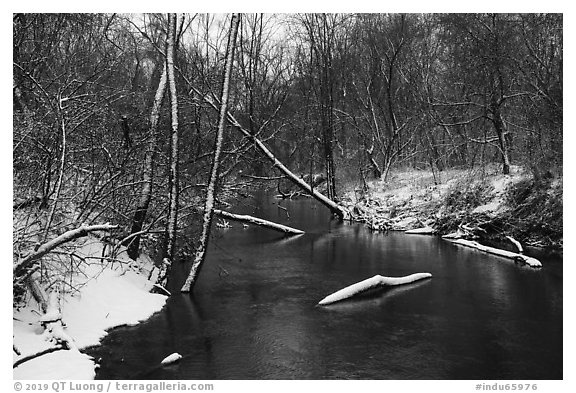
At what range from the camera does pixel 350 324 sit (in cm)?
910

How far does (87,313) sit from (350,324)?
4819mm

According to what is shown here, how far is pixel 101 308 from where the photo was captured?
9.46 m

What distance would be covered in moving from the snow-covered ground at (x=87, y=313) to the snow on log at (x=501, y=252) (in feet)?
30.3

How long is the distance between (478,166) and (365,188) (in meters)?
5.73

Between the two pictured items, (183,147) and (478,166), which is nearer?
(183,147)

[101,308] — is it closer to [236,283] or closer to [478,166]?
[236,283]

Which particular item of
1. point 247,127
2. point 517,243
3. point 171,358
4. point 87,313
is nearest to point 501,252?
point 517,243

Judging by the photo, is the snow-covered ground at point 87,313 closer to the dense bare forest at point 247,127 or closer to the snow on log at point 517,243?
the dense bare forest at point 247,127

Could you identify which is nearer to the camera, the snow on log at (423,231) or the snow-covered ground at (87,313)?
the snow-covered ground at (87,313)

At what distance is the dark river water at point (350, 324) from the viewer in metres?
7.37

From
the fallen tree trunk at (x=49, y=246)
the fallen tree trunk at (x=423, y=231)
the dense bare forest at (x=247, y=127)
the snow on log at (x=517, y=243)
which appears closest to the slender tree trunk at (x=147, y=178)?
the dense bare forest at (x=247, y=127)

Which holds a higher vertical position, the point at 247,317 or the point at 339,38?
the point at 339,38

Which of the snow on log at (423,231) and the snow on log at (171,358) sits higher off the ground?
the snow on log at (423,231)

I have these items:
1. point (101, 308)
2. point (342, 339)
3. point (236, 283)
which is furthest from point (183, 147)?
point (342, 339)
